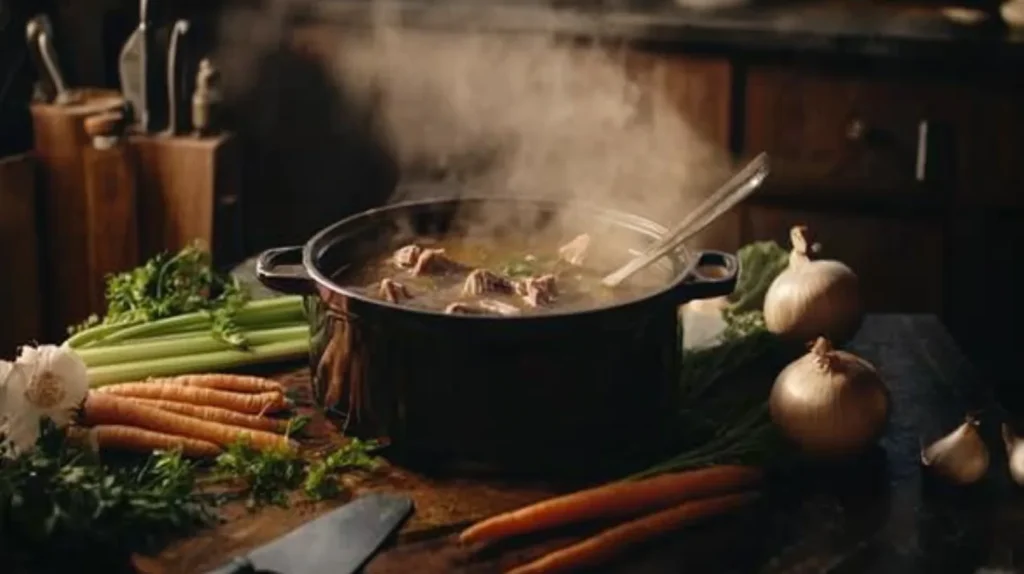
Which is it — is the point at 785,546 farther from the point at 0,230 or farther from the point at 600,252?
the point at 0,230

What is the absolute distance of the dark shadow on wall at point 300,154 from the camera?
11.1 ft

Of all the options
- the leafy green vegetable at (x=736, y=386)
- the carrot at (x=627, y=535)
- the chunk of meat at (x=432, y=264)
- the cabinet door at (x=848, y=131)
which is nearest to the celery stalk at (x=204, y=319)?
the chunk of meat at (x=432, y=264)

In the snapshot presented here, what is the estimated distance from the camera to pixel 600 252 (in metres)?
1.96

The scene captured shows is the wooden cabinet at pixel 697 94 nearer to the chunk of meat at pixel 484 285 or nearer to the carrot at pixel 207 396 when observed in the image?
the chunk of meat at pixel 484 285

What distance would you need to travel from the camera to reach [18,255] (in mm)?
2969

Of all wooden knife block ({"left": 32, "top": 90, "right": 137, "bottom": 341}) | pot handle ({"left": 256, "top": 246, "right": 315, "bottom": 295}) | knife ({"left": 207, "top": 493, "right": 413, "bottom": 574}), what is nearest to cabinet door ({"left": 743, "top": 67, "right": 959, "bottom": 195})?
wooden knife block ({"left": 32, "top": 90, "right": 137, "bottom": 341})

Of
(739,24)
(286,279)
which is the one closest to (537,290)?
(286,279)

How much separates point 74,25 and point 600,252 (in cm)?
182

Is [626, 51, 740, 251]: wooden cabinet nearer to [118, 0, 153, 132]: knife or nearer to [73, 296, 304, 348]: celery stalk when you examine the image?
[118, 0, 153, 132]: knife

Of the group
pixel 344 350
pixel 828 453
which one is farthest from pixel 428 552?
pixel 828 453

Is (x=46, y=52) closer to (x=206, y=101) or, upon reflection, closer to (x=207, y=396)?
(x=206, y=101)

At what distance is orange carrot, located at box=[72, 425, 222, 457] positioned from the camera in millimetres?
1710

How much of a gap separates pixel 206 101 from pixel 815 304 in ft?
4.84

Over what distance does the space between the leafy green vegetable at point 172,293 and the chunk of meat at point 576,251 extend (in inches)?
16.7
